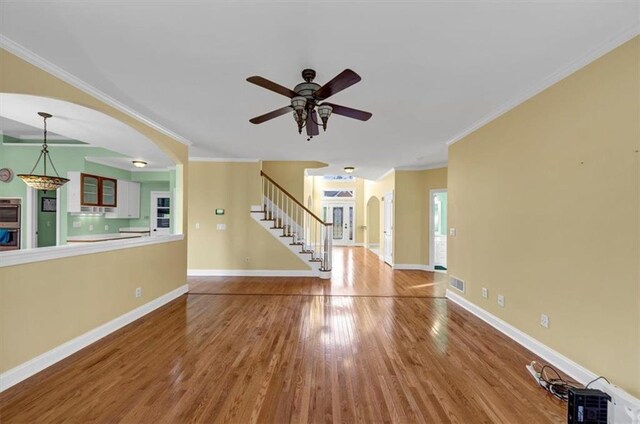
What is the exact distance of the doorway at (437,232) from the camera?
7039mm

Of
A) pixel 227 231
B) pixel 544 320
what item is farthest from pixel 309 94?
pixel 227 231

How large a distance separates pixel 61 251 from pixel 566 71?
16.3 ft

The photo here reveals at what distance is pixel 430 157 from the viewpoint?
237 inches

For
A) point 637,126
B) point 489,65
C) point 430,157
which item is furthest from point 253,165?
point 637,126

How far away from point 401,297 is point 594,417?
9.67 feet

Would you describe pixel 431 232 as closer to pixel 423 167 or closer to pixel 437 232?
pixel 437 232

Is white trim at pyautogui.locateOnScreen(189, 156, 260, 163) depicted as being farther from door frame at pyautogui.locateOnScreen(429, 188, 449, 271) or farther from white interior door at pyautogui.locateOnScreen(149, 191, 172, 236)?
door frame at pyautogui.locateOnScreen(429, 188, 449, 271)

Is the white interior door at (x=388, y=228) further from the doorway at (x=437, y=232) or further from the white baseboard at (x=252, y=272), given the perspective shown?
the white baseboard at (x=252, y=272)

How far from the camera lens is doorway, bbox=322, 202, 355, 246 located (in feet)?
40.4

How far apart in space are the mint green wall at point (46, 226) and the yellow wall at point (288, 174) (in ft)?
14.9

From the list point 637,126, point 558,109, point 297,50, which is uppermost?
point 297,50

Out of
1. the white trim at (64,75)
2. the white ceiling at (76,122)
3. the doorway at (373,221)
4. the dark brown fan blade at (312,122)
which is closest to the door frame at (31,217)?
the white ceiling at (76,122)

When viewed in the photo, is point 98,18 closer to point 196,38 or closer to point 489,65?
point 196,38

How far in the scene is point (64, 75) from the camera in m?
2.54
